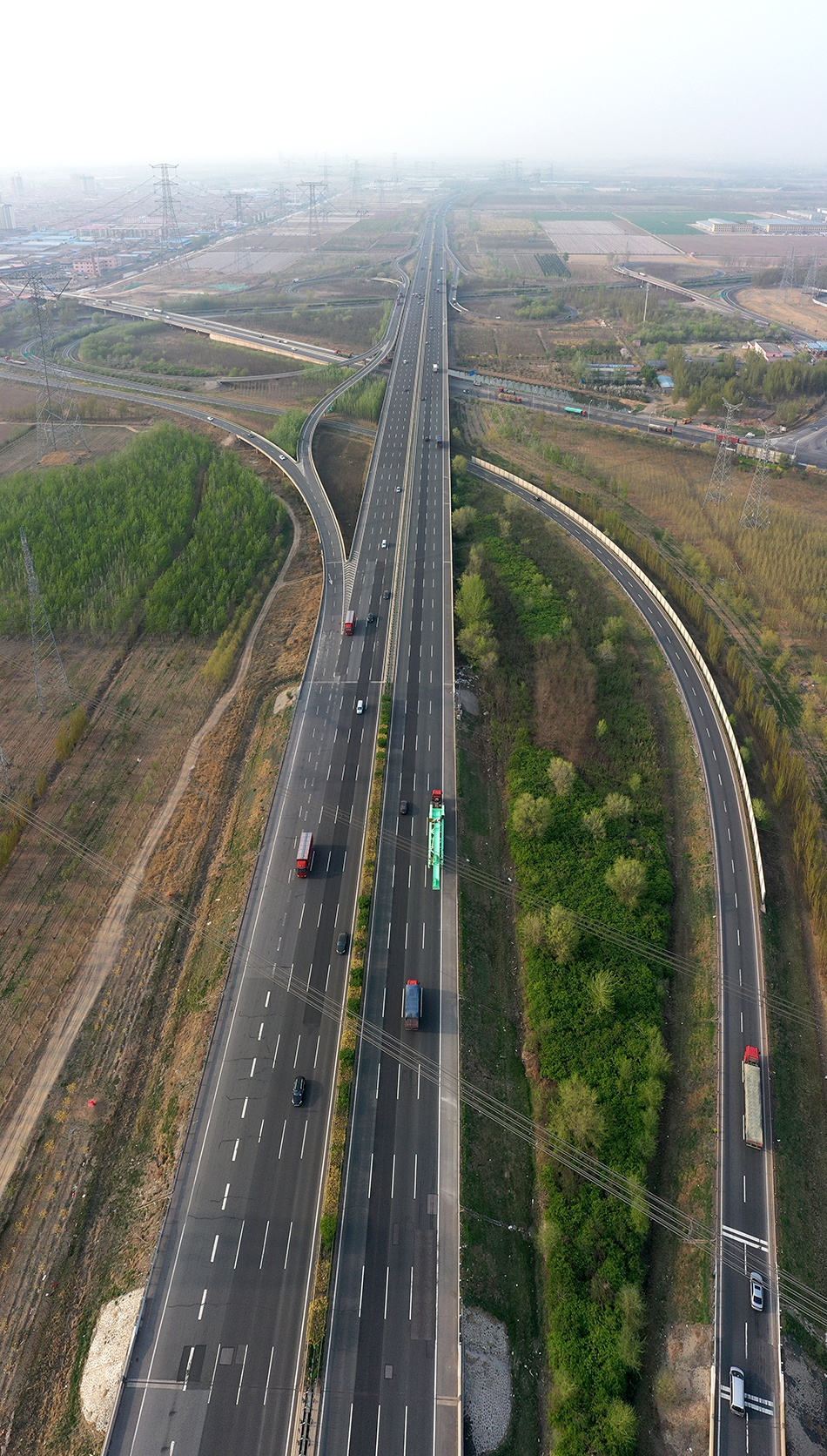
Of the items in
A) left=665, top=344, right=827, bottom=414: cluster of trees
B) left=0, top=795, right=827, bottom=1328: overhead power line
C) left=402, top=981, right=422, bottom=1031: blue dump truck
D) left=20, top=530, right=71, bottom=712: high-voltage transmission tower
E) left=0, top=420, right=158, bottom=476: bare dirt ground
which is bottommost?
left=0, top=795, right=827, bottom=1328: overhead power line

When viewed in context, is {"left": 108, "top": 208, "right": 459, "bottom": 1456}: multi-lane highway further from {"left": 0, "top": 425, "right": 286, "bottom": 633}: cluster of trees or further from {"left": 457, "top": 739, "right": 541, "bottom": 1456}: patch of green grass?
{"left": 0, "top": 425, "right": 286, "bottom": 633}: cluster of trees

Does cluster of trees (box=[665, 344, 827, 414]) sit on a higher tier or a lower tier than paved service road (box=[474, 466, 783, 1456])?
higher

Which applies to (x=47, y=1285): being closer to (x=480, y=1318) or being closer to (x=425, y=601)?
(x=480, y=1318)

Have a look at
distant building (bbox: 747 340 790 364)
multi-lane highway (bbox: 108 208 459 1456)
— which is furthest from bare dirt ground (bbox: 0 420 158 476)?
distant building (bbox: 747 340 790 364)

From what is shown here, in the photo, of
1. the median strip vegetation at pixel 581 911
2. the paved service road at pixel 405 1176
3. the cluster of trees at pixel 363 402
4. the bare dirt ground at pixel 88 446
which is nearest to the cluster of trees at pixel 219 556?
the bare dirt ground at pixel 88 446

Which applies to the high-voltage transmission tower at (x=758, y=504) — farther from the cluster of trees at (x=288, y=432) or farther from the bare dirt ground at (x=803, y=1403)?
the bare dirt ground at (x=803, y=1403)

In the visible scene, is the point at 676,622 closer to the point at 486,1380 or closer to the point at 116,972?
the point at 116,972

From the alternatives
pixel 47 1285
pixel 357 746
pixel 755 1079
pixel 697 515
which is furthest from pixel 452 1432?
pixel 697 515
